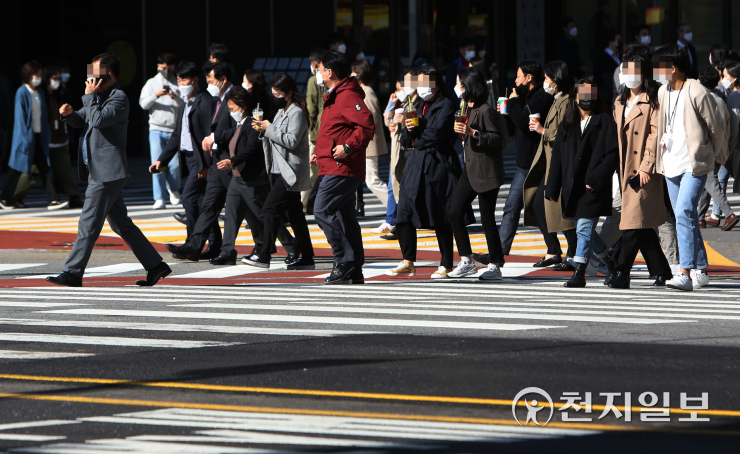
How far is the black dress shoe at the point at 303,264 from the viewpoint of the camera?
12.0m

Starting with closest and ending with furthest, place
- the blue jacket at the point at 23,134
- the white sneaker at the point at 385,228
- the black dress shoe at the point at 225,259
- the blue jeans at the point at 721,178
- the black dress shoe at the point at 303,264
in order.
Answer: the black dress shoe at the point at 303,264 < the black dress shoe at the point at 225,259 < the blue jeans at the point at 721,178 < the white sneaker at the point at 385,228 < the blue jacket at the point at 23,134

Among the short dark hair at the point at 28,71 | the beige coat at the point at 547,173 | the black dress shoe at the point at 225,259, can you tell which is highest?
the short dark hair at the point at 28,71

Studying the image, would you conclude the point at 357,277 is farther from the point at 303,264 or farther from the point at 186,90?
the point at 186,90

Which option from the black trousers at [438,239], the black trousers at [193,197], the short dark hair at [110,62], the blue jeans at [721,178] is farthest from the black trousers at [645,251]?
the black trousers at [193,197]

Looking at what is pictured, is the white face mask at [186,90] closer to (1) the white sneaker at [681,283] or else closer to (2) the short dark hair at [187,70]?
(2) the short dark hair at [187,70]

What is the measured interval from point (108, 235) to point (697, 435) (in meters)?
11.4

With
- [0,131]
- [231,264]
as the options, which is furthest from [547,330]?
[0,131]

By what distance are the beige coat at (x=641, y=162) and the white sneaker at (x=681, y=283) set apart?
0.45 m

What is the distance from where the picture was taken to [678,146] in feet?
31.4

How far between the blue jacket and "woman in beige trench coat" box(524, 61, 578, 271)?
8.95 meters

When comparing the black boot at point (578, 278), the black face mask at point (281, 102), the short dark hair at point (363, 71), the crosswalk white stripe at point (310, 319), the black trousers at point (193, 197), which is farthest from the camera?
the short dark hair at point (363, 71)

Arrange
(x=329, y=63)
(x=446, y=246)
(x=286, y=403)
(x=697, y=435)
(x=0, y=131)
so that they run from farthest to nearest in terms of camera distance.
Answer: (x=0, y=131), (x=446, y=246), (x=329, y=63), (x=286, y=403), (x=697, y=435)

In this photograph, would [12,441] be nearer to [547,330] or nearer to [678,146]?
[547,330]

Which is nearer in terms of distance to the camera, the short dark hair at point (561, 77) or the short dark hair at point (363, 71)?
the short dark hair at point (561, 77)
